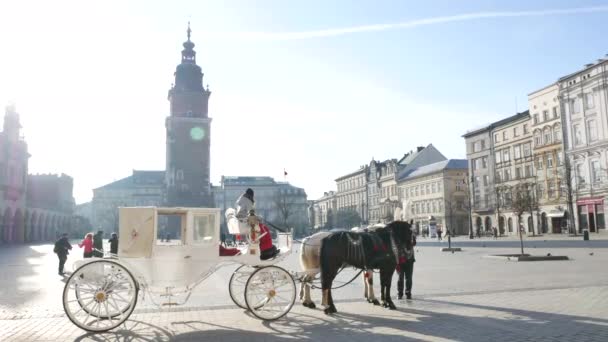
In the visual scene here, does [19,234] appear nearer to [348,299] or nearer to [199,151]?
[199,151]

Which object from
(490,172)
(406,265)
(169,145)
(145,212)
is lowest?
(406,265)

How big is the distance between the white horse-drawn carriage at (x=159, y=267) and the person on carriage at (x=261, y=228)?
147 mm

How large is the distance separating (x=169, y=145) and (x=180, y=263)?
65259 mm

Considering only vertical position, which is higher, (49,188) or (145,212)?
(49,188)

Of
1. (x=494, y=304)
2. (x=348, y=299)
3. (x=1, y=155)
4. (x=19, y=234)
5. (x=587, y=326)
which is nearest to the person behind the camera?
(x=587, y=326)

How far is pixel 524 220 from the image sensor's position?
2549 inches

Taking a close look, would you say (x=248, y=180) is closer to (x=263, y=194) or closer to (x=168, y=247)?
(x=263, y=194)

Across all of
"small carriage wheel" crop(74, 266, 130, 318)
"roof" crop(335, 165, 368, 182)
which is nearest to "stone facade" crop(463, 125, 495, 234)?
"roof" crop(335, 165, 368, 182)

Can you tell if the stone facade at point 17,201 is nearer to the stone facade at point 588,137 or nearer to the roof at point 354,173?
the roof at point 354,173

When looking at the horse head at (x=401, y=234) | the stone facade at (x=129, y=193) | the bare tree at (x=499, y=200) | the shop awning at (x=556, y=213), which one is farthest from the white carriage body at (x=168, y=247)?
the stone facade at (x=129, y=193)

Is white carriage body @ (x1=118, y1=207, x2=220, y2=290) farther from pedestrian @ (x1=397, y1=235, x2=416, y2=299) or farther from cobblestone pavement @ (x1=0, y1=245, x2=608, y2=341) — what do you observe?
pedestrian @ (x1=397, y1=235, x2=416, y2=299)

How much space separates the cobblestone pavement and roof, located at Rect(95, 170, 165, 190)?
4812 inches

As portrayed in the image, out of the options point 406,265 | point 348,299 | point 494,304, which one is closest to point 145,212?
point 348,299

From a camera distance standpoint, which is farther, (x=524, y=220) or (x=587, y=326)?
(x=524, y=220)
